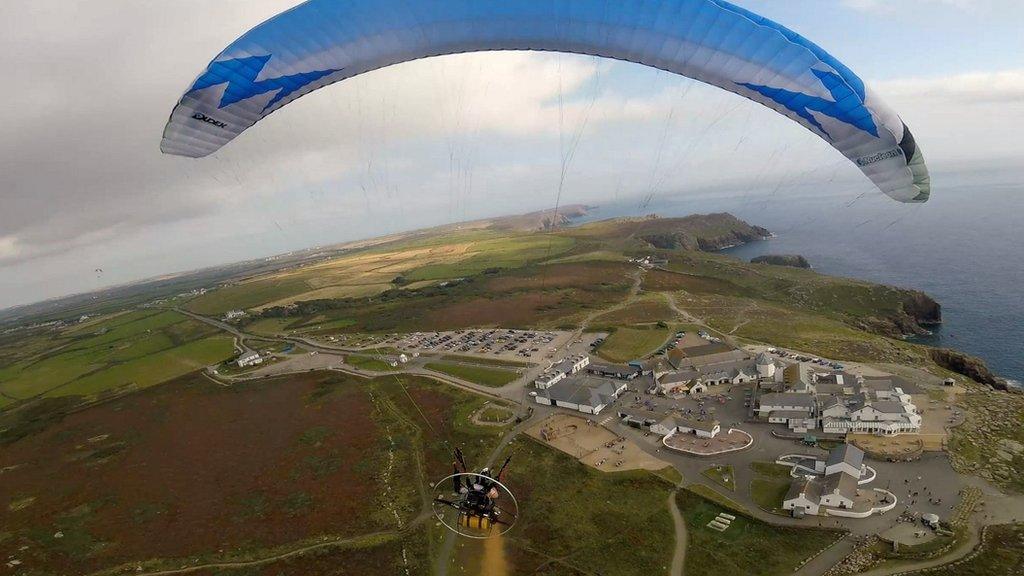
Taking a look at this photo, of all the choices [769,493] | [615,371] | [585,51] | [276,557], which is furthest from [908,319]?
[276,557]

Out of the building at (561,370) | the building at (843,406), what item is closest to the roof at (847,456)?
the building at (843,406)

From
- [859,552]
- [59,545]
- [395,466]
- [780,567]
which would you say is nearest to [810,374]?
[859,552]

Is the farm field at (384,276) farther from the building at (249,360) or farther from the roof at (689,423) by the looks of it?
the roof at (689,423)

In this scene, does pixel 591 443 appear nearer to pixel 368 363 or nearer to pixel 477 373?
pixel 477 373

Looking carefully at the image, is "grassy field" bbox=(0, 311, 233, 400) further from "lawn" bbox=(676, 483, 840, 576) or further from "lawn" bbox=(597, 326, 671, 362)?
"lawn" bbox=(676, 483, 840, 576)

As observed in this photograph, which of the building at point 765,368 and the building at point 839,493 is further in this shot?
the building at point 765,368

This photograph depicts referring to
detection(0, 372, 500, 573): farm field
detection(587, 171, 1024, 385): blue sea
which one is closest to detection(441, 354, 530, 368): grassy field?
detection(0, 372, 500, 573): farm field
